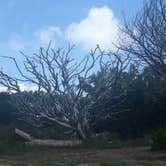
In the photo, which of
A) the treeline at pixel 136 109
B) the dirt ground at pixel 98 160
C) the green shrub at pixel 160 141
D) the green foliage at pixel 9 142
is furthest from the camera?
the treeline at pixel 136 109

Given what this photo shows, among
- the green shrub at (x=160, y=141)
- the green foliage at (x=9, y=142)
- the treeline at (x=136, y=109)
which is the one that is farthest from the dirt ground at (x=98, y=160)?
the treeline at (x=136, y=109)

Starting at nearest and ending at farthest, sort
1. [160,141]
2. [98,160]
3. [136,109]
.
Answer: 1. [98,160]
2. [160,141]
3. [136,109]

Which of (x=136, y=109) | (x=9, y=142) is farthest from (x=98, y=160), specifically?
(x=136, y=109)

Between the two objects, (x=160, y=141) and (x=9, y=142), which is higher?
(x=9, y=142)

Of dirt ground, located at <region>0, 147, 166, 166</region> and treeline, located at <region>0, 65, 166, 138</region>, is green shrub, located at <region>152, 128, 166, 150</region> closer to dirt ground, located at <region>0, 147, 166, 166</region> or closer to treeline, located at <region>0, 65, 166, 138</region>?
dirt ground, located at <region>0, 147, 166, 166</region>

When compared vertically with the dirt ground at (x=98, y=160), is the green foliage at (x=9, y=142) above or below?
above

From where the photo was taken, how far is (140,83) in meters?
27.7

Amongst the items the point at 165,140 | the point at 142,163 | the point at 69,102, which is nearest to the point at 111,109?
the point at 69,102

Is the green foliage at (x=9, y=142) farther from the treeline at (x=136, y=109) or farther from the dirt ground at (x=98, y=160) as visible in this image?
the dirt ground at (x=98, y=160)

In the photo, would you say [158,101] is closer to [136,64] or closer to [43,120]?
Answer: [136,64]

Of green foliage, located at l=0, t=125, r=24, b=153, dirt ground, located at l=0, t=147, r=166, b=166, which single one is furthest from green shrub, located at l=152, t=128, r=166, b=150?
green foliage, located at l=0, t=125, r=24, b=153

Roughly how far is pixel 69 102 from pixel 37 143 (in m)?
3.01

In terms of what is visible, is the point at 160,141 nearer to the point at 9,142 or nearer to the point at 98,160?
the point at 98,160

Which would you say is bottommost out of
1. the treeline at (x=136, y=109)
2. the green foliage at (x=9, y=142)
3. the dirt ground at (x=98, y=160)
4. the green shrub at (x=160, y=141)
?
Answer: the dirt ground at (x=98, y=160)
